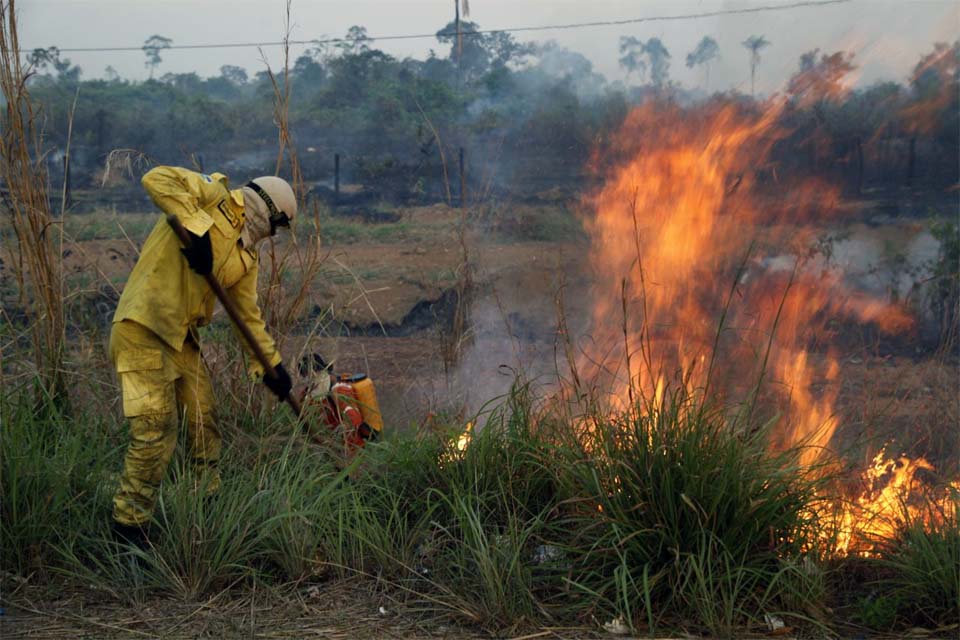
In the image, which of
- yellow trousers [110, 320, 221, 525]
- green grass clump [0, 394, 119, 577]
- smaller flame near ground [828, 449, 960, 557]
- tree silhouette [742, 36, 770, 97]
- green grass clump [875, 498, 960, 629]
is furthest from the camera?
tree silhouette [742, 36, 770, 97]

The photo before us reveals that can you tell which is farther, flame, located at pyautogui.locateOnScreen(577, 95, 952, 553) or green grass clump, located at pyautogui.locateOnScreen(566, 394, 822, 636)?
flame, located at pyautogui.locateOnScreen(577, 95, 952, 553)

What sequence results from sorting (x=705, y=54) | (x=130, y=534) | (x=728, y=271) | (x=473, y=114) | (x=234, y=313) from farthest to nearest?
(x=473, y=114), (x=705, y=54), (x=728, y=271), (x=234, y=313), (x=130, y=534)

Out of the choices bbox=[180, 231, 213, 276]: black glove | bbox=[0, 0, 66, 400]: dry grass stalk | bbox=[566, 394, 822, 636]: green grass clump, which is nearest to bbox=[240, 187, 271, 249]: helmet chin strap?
bbox=[180, 231, 213, 276]: black glove

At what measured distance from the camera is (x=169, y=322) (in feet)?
13.7

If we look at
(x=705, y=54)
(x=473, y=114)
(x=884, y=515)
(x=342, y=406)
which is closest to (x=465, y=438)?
(x=342, y=406)

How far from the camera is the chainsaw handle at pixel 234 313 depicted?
13.2 ft

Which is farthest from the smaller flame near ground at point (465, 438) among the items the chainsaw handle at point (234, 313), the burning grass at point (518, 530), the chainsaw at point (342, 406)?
the chainsaw handle at point (234, 313)

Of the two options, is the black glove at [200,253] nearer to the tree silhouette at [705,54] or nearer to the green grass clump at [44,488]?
Answer: the green grass clump at [44,488]

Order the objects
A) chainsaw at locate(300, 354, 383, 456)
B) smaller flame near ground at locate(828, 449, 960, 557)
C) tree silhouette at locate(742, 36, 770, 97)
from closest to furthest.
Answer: smaller flame near ground at locate(828, 449, 960, 557) < chainsaw at locate(300, 354, 383, 456) < tree silhouette at locate(742, 36, 770, 97)

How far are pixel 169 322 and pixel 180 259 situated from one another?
0.99ft

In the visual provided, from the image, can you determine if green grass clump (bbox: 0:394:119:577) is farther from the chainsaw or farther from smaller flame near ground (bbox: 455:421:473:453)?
smaller flame near ground (bbox: 455:421:473:453)

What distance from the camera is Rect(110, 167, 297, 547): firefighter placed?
401 cm

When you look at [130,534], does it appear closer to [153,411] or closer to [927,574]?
[153,411]

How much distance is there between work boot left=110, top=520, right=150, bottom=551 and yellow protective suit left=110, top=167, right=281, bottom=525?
1.4 inches
